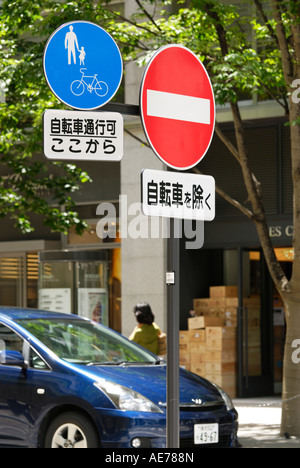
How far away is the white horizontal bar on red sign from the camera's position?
5.29m

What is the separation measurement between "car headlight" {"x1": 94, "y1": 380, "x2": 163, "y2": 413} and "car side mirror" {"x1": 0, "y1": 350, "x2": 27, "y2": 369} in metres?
0.78

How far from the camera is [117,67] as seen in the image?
572cm

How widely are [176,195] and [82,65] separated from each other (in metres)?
1.02

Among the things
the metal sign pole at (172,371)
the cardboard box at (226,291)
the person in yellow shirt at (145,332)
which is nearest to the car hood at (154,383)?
the person in yellow shirt at (145,332)

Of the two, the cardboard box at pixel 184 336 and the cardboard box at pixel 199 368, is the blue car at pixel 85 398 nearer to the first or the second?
the cardboard box at pixel 199 368

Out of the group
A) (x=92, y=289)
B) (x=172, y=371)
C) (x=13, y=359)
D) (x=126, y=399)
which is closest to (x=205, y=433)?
(x=126, y=399)

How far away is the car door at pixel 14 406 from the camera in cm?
871

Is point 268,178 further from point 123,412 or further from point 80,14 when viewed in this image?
point 123,412

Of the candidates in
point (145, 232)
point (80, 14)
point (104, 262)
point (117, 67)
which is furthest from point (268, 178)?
point (117, 67)

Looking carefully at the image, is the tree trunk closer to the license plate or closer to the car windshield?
the car windshield

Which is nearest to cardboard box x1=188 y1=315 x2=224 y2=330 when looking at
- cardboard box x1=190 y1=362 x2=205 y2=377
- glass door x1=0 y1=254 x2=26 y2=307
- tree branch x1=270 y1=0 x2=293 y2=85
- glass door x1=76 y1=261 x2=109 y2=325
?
cardboard box x1=190 y1=362 x2=205 y2=377

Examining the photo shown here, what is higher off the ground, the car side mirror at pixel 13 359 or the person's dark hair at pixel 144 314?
the person's dark hair at pixel 144 314

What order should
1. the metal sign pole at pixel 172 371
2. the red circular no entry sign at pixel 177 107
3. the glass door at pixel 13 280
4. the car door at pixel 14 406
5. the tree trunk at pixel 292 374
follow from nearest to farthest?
the metal sign pole at pixel 172 371
the red circular no entry sign at pixel 177 107
the car door at pixel 14 406
the tree trunk at pixel 292 374
the glass door at pixel 13 280

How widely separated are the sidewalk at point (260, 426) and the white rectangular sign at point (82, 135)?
590cm
